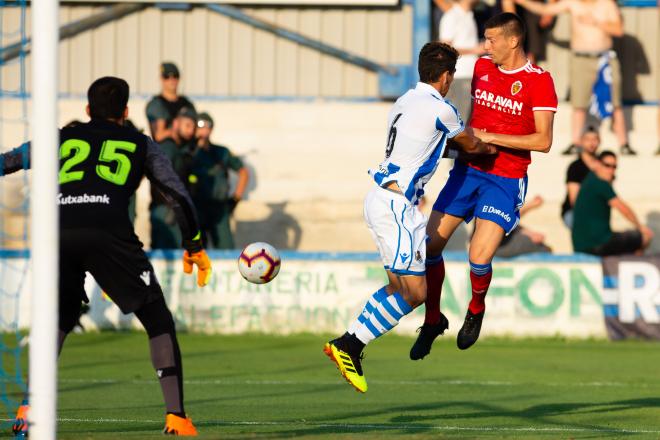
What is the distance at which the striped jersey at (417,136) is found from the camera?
8.91 m

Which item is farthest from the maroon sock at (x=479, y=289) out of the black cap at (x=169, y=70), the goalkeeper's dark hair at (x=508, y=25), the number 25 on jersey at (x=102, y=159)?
the black cap at (x=169, y=70)

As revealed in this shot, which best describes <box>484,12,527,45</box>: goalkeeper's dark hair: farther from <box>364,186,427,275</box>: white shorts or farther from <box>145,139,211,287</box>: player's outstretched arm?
<box>145,139,211,287</box>: player's outstretched arm

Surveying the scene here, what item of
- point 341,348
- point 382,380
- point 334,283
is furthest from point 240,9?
point 341,348

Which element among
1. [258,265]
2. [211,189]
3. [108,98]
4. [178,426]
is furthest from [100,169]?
[211,189]

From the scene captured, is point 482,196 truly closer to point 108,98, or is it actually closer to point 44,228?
point 108,98

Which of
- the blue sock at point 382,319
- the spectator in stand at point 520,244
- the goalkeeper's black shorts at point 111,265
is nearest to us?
the goalkeeper's black shorts at point 111,265

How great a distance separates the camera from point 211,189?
1670 centimetres

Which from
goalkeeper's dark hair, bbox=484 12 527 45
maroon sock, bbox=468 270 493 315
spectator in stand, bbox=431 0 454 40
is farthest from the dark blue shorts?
spectator in stand, bbox=431 0 454 40

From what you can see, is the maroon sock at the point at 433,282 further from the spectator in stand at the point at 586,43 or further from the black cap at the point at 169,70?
the spectator in stand at the point at 586,43

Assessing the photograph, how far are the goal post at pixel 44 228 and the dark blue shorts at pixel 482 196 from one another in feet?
12.8

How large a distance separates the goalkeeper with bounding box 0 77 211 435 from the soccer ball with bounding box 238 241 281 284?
139 cm

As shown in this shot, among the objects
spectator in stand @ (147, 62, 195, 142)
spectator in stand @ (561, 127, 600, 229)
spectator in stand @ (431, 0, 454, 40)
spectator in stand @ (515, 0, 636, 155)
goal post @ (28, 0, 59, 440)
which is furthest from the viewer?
spectator in stand @ (431, 0, 454, 40)

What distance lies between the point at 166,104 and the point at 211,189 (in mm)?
1397

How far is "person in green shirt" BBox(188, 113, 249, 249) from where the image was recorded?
1666 cm
